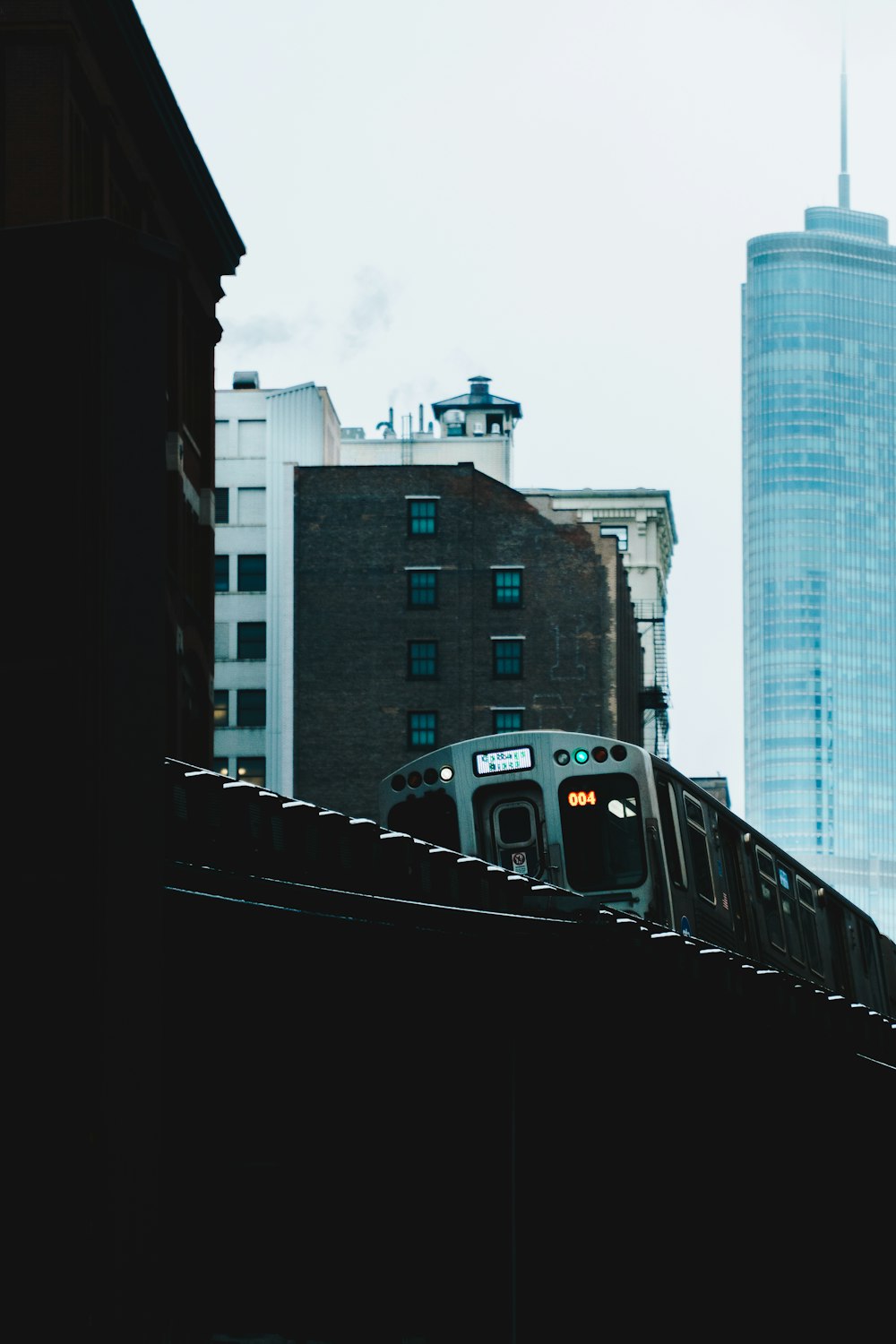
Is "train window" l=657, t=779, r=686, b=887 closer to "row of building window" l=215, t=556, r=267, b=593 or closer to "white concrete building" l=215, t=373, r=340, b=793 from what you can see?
"white concrete building" l=215, t=373, r=340, b=793

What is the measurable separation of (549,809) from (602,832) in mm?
737

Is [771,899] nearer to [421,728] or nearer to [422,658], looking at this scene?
[421,728]

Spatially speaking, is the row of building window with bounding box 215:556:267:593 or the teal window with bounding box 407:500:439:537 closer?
the teal window with bounding box 407:500:439:537

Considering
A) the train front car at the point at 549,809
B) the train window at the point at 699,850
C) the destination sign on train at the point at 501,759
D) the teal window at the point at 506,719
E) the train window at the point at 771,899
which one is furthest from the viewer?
the teal window at the point at 506,719

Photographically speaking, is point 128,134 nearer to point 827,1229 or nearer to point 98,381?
point 827,1229

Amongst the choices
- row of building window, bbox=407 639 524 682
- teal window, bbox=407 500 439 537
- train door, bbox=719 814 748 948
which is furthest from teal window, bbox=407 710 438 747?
train door, bbox=719 814 748 948

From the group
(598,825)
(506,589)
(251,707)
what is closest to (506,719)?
(506,589)

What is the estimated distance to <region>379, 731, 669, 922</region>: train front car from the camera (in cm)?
2089

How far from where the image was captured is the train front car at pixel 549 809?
20.9 meters

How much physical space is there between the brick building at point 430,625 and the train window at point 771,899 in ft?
147

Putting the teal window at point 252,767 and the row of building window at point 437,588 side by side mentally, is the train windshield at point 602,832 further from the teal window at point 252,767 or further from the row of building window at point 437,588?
the teal window at point 252,767

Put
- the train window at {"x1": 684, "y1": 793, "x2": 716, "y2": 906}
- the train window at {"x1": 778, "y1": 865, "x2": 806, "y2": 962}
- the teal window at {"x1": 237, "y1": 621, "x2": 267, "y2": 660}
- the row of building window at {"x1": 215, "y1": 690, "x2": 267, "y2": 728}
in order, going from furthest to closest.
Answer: the teal window at {"x1": 237, "y1": 621, "x2": 267, "y2": 660} → the row of building window at {"x1": 215, "y1": 690, "x2": 267, "y2": 728} → the train window at {"x1": 778, "y1": 865, "x2": 806, "y2": 962} → the train window at {"x1": 684, "y1": 793, "x2": 716, "y2": 906}

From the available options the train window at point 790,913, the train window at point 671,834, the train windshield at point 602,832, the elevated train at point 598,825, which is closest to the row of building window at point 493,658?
the train window at point 790,913

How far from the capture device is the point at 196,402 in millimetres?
42844
